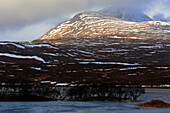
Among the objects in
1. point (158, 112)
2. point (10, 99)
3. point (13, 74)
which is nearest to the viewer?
point (158, 112)

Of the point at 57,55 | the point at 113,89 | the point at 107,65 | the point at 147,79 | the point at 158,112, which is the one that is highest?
the point at 57,55

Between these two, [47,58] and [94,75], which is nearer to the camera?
[94,75]

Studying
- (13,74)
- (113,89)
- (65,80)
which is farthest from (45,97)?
(13,74)

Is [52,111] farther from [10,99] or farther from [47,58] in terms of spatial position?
[47,58]

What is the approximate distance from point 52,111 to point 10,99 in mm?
19297

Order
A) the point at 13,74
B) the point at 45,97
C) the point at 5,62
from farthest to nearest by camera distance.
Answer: the point at 5,62 < the point at 13,74 < the point at 45,97

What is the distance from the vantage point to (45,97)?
206 feet

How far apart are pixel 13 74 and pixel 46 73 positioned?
13940 millimetres

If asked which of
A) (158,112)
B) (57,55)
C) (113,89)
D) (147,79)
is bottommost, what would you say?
(158,112)

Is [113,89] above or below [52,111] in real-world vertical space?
above

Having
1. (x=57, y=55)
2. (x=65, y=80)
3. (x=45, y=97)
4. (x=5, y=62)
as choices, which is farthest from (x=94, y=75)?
(x=57, y=55)

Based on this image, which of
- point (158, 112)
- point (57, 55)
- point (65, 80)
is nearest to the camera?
point (158, 112)

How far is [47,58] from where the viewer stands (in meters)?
175

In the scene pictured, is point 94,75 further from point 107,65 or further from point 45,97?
point 45,97
